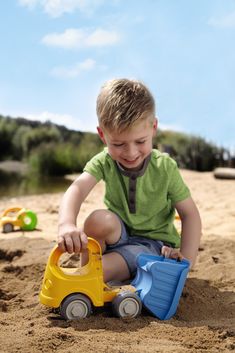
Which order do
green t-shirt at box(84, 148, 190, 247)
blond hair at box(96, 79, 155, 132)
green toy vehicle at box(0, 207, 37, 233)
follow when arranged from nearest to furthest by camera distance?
blond hair at box(96, 79, 155, 132) < green t-shirt at box(84, 148, 190, 247) < green toy vehicle at box(0, 207, 37, 233)

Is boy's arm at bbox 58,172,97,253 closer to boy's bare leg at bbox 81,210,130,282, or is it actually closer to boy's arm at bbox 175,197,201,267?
boy's bare leg at bbox 81,210,130,282

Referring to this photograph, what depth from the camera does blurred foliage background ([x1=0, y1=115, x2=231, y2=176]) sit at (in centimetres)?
1512

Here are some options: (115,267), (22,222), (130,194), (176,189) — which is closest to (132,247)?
(115,267)

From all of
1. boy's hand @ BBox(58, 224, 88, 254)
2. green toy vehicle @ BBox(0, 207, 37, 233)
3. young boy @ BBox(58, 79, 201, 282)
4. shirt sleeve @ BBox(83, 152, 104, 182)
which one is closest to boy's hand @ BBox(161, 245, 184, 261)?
young boy @ BBox(58, 79, 201, 282)

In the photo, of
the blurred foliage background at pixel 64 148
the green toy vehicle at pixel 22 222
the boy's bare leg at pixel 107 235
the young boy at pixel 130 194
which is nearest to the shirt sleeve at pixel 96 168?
the young boy at pixel 130 194

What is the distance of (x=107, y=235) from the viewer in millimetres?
2600

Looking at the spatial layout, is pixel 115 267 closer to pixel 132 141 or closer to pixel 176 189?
pixel 176 189

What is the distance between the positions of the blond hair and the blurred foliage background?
39.8 feet

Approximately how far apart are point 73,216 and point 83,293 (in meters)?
0.39

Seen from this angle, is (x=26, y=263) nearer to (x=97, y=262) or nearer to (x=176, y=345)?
(x=97, y=262)

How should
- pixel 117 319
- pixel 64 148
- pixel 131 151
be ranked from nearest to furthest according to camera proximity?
1. pixel 117 319
2. pixel 131 151
3. pixel 64 148

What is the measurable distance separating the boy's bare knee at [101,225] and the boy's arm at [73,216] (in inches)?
3.4

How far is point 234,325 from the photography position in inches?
81.8

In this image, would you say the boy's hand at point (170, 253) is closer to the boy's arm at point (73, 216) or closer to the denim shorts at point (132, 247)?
the denim shorts at point (132, 247)
